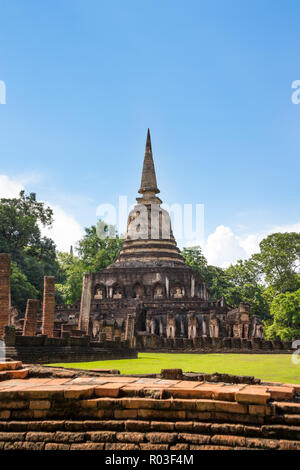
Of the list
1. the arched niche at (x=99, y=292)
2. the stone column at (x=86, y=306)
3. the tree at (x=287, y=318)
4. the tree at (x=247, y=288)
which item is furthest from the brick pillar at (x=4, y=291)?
the tree at (x=247, y=288)

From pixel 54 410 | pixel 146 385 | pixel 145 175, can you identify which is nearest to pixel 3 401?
pixel 54 410

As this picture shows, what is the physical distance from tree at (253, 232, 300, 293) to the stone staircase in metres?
37.3

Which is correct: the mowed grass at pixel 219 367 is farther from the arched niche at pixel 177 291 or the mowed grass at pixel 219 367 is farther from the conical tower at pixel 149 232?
the conical tower at pixel 149 232

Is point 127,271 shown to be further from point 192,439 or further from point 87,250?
point 192,439

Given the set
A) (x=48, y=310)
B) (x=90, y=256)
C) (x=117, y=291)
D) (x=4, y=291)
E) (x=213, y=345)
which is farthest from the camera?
(x=90, y=256)

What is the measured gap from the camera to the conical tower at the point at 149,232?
1635 inches

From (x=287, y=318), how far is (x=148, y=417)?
26.1 metres

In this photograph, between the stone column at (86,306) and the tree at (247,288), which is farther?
the tree at (247,288)

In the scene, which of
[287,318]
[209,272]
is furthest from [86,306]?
[209,272]

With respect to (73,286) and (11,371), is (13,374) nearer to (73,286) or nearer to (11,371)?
(11,371)

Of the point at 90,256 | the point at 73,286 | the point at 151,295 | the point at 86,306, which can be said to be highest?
the point at 90,256

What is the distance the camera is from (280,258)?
138ft

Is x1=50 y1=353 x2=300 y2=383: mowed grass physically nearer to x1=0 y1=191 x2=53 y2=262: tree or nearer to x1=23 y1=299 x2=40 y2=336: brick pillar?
x1=23 y1=299 x2=40 y2=336: brick pillar
